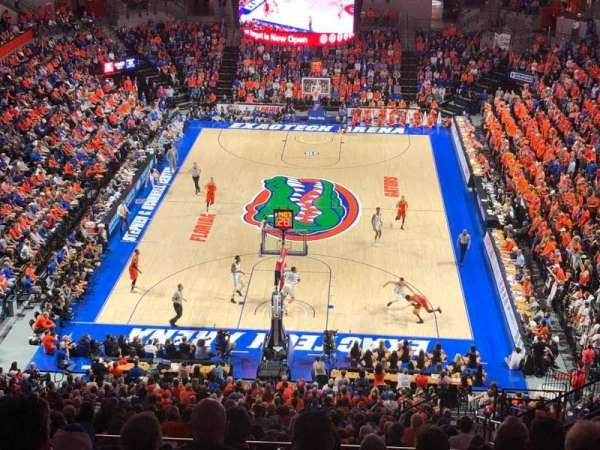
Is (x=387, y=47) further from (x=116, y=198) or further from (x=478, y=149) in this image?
(x=116, y=198)

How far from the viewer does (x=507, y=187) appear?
105 feet

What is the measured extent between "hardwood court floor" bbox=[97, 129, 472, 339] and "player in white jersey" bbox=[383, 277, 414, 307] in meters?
0.24

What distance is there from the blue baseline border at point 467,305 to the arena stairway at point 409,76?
1298cm

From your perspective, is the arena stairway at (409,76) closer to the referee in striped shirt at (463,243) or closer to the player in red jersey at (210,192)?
the player in red jersey at (210,192)

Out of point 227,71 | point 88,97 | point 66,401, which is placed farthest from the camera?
point 227,71

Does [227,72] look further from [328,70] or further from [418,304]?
[418,304]

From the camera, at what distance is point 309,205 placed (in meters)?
32.3

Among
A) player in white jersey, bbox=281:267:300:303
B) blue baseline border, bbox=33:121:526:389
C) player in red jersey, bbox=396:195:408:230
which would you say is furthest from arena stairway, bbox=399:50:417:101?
player in white jersey, bbox=281:267:300:303

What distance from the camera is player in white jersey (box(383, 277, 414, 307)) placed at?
960 inches

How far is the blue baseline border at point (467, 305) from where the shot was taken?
73.0ft

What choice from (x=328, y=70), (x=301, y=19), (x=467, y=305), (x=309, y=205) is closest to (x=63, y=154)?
(x=309, y=205)

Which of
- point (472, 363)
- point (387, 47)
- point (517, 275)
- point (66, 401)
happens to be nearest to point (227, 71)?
point (387, 47)

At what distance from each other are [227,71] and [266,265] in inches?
911

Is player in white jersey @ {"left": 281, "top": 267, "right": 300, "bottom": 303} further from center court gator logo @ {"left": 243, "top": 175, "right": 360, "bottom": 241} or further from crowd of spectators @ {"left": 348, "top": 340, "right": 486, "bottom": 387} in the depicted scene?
center court gator logo @ {"left": 243, "top": 175, "right": 360, "bottom": 241}
